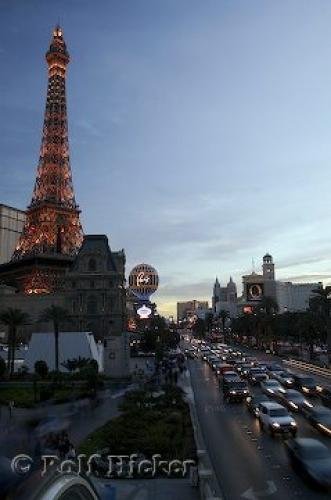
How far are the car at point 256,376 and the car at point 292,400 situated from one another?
14356mm

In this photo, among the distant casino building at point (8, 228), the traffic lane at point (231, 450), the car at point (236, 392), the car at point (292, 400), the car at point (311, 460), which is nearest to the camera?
the car at point (311, 460)

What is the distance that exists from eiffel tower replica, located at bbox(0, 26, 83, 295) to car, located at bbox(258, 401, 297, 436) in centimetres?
10042

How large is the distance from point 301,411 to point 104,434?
41.8 ft

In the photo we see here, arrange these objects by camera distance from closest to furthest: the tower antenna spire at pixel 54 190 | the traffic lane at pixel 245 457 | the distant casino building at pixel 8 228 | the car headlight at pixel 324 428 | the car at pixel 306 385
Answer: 1. the traffic lane at pixel 245 457
2. the car headlight at pixel 324 428
3. the car at pixel 306 385
4. the tower antenna spire at pixel 54 190
5. the distant casino building at pixel 8 228

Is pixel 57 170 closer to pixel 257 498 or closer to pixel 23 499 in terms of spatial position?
pixel 257 498

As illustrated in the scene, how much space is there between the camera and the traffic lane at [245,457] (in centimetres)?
1862

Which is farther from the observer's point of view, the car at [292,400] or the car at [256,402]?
the car at [292,400]

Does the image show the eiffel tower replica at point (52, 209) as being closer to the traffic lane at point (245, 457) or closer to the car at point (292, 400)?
the car at point (292, 400)

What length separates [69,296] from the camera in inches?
3664

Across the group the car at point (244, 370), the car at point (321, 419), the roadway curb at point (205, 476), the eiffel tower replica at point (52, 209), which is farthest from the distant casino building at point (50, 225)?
the roadway curb at point (205, 476)

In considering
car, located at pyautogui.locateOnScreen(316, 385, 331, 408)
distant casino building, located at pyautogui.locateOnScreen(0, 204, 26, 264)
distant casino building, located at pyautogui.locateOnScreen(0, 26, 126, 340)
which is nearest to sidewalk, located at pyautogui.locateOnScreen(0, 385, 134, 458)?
car, located at pyautogui.locateOnScreen(316, 385, 331, 408)

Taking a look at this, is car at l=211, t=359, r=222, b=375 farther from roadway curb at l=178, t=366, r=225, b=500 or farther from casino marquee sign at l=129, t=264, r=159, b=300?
casino marquee sign at l=129, t=264, r=159, b=300

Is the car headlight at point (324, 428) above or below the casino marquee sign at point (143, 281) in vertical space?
below

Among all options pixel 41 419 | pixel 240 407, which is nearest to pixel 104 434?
pixel 41 419
